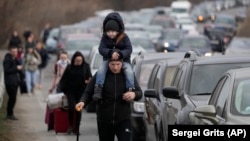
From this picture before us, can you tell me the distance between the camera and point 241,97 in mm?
11047

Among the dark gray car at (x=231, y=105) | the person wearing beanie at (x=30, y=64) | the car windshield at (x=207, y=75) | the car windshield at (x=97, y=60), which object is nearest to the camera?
the dark gray car at (x=231, y=105)

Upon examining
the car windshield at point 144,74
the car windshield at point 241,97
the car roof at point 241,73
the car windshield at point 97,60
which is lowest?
the car windshield at point 97,60

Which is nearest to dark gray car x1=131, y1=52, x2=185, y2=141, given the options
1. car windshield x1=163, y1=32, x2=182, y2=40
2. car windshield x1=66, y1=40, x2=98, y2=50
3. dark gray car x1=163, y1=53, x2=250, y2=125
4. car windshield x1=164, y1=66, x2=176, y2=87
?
car windshield x1=164, y1=66, x2=176, y2=87

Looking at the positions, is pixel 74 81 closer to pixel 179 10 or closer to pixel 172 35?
pixel 172 35

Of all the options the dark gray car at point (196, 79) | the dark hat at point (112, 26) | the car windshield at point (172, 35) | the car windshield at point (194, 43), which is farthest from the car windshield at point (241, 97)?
the car windshield at point (172, 35)

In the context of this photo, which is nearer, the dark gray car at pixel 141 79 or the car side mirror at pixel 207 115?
the car side mirror at pixel 207 115

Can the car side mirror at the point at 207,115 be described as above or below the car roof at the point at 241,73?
below

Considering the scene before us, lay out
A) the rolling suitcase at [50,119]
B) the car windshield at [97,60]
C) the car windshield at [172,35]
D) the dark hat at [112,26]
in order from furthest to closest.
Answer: the car windshield at [172,35]
the car windshield at [97,60]
the rolling suitcase at [50,119]
the dark hat at [112,26]

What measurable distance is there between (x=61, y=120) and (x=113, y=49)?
8.01m

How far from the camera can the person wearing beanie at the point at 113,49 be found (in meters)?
12.7

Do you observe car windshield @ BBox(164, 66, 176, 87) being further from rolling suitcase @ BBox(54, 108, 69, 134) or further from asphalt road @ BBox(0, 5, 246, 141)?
rolling suitcase @ BBox(54, 108, 69, 134)

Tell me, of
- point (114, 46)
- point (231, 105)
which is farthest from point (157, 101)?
point (231, 105)

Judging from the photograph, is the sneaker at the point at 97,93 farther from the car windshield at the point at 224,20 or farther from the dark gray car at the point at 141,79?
the car windshield at the point at 224,20

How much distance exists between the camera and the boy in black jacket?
12656 mm
